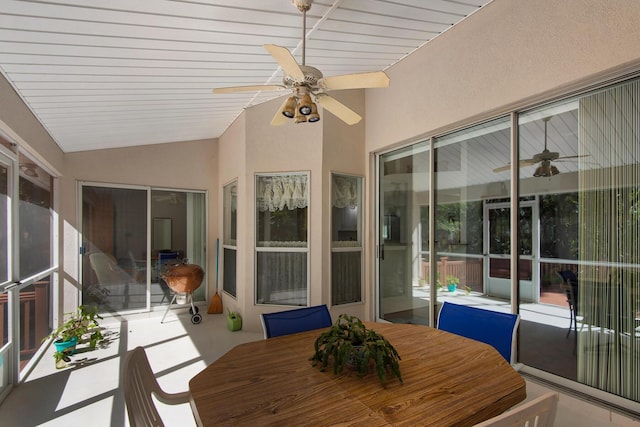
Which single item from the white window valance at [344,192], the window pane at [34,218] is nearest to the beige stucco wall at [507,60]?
the white window valance at [344,192]

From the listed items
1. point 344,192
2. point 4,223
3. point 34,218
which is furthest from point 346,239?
point 34,218

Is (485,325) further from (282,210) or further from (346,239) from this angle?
(282,210)

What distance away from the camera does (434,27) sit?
3.13 meters

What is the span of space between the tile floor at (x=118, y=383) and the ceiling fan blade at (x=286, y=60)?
249 centimetres

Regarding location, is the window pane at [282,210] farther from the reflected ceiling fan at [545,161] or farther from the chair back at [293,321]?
the reflected ceiling fan at [545,161]

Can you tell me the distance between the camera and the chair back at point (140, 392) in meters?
1.17

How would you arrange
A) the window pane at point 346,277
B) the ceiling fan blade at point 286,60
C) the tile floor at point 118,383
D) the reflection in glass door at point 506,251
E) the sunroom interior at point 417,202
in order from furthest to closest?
the window pane at point 346,277
the reflection in glass door at point 506,251
the tile floor at point 118,383
the sunroom interior at point 417,202
the ceiling fan blade at point 286,60

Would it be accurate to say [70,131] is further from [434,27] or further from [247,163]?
[434,27]

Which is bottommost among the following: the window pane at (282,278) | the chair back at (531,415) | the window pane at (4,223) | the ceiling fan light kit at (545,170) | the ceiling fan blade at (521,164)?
the window pane at (282,278)

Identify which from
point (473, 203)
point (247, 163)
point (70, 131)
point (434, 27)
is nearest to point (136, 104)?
point (70, 131)

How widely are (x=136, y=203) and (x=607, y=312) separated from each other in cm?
551

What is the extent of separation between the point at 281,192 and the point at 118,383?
2660mm

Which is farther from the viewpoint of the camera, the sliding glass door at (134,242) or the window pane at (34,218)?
the sliding glass door at (134,242)

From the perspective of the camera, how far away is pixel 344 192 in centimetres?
446
